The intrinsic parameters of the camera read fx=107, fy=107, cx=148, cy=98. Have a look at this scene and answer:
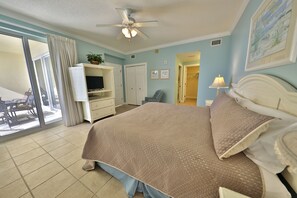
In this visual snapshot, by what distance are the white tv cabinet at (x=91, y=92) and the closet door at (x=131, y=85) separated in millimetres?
1506

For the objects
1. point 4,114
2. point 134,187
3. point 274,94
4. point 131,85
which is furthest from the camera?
point 131,85

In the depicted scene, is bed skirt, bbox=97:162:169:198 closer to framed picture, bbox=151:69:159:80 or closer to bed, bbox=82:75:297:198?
bed, bbox=82:75:297:198

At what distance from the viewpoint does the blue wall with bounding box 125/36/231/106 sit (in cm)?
322

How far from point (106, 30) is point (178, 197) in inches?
135

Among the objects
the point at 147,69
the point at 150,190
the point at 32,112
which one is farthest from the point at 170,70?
the point at 32,112

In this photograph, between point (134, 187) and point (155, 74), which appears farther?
point (155, 74)

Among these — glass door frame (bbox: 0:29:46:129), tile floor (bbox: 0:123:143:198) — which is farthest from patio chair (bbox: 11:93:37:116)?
tile floor (bbox: 0:123:143:198)

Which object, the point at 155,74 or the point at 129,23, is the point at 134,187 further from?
the point at 155,74

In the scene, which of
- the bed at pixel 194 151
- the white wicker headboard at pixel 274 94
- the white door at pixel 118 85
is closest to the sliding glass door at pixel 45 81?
the white door at pixel 118 85

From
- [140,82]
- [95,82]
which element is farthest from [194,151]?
[140,82]

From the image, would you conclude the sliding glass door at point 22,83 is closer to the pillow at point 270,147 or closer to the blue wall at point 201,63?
the blue wall at point 201,63

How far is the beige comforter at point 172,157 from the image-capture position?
0.68 meters

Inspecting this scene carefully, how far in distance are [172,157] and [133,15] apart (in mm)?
2613

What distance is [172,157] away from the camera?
872 millimetres
